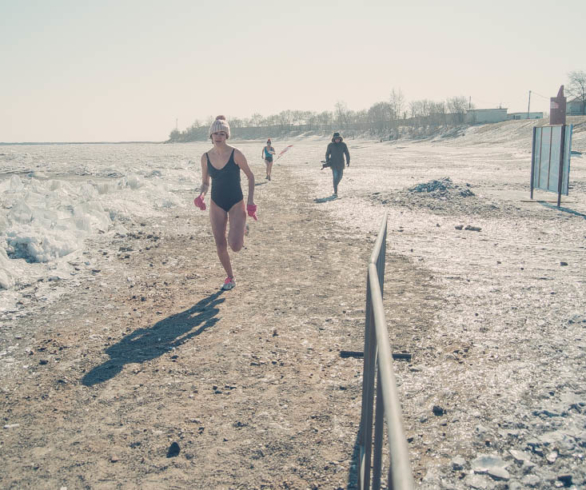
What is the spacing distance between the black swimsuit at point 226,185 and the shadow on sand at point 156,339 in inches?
45.7

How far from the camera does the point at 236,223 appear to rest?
19.3 ft

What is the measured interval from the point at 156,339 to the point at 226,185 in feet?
6.56

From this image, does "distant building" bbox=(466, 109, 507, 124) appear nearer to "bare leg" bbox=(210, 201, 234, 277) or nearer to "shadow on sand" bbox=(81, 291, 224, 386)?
"bare leg" bbox=(210, 201, 234, 277)

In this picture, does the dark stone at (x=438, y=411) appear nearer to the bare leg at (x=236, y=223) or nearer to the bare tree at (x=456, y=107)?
the bare leg at (x=236, y=223)

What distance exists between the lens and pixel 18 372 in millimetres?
3867

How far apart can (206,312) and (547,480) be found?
343 centimetres

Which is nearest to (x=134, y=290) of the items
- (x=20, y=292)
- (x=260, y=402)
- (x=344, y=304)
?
(x=20, y=292)

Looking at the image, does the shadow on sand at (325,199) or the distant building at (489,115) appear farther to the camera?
the distant building at (489,115)

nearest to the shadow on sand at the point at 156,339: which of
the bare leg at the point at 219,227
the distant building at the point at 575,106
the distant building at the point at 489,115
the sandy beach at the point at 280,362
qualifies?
the sandy beach at the point at 280,362

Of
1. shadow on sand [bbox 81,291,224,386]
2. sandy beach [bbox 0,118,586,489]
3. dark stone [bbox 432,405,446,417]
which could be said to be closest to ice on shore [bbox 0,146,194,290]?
sandy beach [bbox 0,118,586,489]

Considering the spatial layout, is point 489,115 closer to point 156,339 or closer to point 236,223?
point 236,223

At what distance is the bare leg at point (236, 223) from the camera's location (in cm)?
581

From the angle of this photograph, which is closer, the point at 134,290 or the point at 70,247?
the point at 134,290

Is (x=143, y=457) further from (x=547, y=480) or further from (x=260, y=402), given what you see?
(x=547, y=480)
